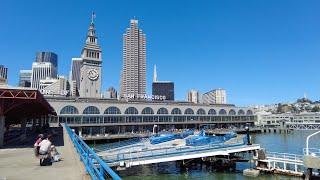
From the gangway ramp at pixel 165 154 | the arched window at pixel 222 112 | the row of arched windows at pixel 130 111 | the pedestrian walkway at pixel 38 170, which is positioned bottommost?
the gangway ramp at pixel 165 154

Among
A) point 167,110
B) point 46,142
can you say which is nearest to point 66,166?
point 46,142

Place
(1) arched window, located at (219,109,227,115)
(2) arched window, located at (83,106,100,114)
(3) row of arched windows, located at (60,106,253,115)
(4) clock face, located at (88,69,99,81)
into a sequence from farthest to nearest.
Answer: (4) clock face, located at (88,69,99,81) → (1) arched window, located at (219,109,227,115) → (2) arched window, located at (83,106,100,114) → (3) row of arched windows, located at (60,106,253,115)

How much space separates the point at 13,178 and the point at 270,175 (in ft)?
126

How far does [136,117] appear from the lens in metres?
129

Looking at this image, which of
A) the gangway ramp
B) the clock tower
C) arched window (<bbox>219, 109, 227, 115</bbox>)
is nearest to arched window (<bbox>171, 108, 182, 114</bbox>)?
arched window (<bbox>219, 109, 227, 115</bbox>)

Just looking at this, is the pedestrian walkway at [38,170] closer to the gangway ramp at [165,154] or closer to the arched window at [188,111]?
the gangway ramp at [165,154]

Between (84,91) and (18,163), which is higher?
(84,91)

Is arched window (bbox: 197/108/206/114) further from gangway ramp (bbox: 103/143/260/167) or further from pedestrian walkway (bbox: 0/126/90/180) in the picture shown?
pedestrian walkway (bbox: 0/126/90/180)

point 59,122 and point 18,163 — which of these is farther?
point 59,122

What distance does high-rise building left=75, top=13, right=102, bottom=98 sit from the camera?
593ft

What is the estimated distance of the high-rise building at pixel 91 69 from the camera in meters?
181

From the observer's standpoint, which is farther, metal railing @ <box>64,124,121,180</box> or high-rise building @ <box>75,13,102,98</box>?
high-rise building @ <box>75,13,102,98</box>

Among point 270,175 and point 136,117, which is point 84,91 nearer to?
point 136,117

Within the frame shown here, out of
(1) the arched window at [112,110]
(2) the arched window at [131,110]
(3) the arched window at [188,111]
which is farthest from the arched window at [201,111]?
(1) the arched window at [112,110]
